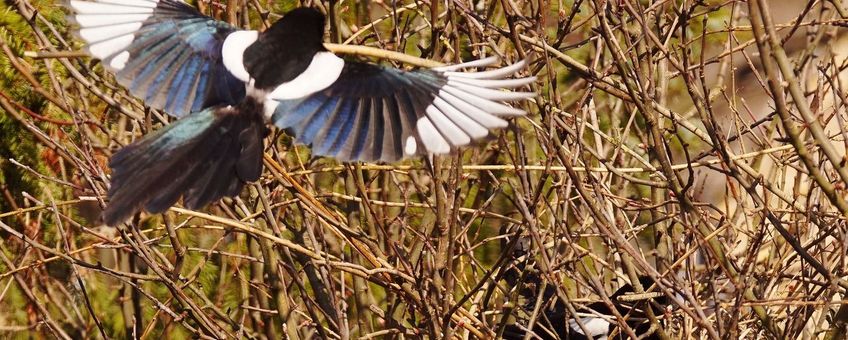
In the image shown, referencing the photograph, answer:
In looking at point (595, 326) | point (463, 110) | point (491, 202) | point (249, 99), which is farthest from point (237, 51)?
point (595, 326)

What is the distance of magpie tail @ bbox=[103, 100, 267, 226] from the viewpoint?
2.30 m

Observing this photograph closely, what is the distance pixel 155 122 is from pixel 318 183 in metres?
0.65

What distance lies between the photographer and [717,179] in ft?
17.1

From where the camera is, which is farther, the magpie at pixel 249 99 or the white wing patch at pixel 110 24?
the white wing patch at pixel 110 24

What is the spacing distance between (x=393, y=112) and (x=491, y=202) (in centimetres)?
90

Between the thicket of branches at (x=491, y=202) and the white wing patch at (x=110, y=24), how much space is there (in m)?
0.09

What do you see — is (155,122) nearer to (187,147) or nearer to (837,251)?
(187,147)

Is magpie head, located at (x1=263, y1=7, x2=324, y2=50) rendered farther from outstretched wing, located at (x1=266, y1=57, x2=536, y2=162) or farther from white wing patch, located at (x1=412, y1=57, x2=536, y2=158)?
white wing patch, located at (x1=412, y1=57, x2=536, y2=158)

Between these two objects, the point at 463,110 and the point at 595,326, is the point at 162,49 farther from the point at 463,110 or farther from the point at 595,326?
the point at 595,326

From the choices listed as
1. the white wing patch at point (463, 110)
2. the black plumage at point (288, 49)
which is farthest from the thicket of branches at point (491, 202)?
the black plumage at point (288, 49)

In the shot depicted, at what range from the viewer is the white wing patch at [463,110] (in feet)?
7.78

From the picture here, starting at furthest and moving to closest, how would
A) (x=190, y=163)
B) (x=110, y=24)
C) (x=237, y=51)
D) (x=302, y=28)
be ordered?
1. (x=110, y=24)
2. (x=237, y=51)
3. (x=302, y=28)
4. (x=190, y=163)

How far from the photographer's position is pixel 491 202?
3.43 metres

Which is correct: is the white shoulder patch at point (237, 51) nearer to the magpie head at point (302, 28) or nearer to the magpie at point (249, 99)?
the magpie at point (249, 99)
